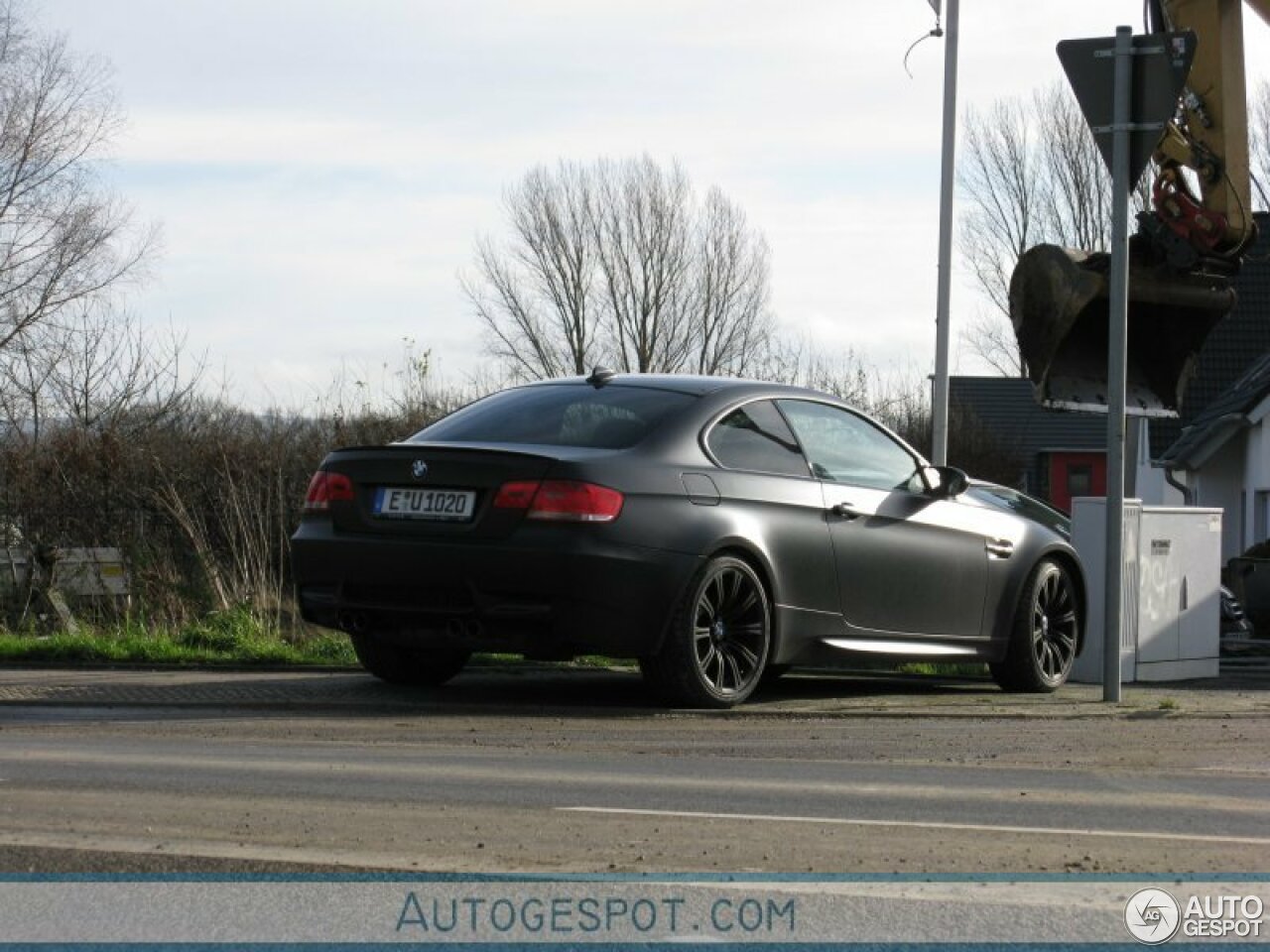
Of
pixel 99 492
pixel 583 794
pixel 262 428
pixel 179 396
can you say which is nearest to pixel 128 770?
pixel 583 794

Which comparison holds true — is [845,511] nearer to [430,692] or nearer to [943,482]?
[943,482]

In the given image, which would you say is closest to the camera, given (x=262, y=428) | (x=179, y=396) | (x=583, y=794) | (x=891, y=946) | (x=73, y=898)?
(x=891, y=946)

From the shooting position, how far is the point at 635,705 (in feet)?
34.3

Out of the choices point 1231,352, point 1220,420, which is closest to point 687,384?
point 1220,420

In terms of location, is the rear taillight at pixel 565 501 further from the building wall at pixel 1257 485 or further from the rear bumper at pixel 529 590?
the building wall at pixel 1257 485

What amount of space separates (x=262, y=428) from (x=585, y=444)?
28.1 ft

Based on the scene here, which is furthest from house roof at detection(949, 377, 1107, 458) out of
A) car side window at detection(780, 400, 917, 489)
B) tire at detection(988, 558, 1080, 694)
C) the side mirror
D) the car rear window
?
the car rear window

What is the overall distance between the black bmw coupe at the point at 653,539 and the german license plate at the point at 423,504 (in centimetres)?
1

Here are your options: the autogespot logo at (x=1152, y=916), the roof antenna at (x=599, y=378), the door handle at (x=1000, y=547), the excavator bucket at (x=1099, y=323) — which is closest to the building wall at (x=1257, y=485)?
the excavator bucket at (x=1099, y=323)

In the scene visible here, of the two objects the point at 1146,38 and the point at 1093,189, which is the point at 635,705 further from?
the point at 1093,189

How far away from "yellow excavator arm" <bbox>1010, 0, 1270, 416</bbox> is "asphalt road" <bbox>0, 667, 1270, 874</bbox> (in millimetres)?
4388

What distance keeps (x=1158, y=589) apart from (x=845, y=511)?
416cm

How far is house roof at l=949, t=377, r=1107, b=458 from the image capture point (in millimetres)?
72438

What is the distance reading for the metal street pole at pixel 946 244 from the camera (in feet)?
65.3
